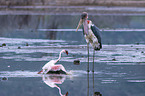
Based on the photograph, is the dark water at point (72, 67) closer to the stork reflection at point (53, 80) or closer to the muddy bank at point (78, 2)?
the stork reflection at point (53, 80)

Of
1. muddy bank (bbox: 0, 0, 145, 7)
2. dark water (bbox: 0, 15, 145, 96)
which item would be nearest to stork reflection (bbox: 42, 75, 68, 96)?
dark water (bbox: 0, 15, 145, 96)

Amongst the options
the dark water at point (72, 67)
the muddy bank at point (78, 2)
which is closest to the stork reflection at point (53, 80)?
the dark water at point (72, 67)

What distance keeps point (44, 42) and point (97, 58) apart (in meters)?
6.23

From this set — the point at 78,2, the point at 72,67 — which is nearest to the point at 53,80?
the point at 72,67

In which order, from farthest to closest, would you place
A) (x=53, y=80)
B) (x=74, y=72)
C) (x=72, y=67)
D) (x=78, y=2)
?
(x=78, y=2) < (x=72, y=67) < (x=74, y=72) < (x=53, y=80)

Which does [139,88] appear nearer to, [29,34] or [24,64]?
[24,64]

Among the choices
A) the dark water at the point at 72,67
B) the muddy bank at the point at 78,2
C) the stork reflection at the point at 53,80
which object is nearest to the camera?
the dark water at the point at 72,67

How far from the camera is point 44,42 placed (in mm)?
23031

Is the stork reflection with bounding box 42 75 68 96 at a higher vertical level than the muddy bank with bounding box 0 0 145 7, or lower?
lower

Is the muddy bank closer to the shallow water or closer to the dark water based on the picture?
the dark water

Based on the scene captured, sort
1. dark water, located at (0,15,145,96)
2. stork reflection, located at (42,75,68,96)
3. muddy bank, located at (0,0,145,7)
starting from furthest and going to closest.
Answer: muddy bank, located at (0,0,145,7) → stork reflection, located at (42,75,68,96) → dark water, located at (0,15,145,96)

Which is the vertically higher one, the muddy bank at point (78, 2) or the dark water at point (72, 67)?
the muddy bank at point (78, 2)

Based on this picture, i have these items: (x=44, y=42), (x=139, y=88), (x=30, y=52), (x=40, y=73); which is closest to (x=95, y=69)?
(x=40, y=73)

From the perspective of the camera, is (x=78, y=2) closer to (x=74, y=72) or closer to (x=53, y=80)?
(x=74, y=72)
